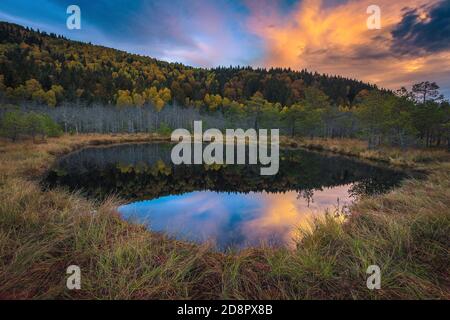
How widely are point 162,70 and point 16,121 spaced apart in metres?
124

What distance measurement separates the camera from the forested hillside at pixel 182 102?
30797mm

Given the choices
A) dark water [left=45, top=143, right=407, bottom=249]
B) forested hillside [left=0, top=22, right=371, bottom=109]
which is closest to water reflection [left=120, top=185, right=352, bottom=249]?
dark water [left=45, top=143, right=407, bottom=249]

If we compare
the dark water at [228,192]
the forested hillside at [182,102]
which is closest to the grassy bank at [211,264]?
the dark water at [228,192]

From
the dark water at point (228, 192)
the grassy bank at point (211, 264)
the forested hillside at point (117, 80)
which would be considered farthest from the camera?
the forested hillside at point (117, 80)

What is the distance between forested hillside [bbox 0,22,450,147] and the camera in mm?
30797

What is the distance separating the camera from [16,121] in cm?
2819

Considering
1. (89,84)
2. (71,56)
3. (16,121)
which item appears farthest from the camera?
(71,56)

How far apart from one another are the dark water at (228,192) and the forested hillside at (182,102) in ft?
42.7

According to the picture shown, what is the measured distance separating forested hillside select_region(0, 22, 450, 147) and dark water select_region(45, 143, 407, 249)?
13029 millimetres

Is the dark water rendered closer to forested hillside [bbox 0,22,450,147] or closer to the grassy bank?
the grassy bank

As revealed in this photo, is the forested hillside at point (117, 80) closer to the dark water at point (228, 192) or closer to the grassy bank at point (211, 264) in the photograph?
the dark water at point (228, 192)

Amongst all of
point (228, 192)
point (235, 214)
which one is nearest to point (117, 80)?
point (228, 192)
